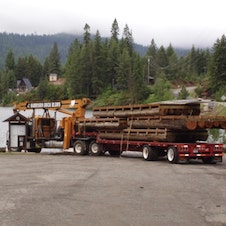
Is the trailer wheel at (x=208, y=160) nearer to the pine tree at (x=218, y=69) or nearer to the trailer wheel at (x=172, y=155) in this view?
the trailer wheel at (x=172, y=155)

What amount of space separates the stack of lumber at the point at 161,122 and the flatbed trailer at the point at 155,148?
0.93 ft

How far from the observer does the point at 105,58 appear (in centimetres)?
14225

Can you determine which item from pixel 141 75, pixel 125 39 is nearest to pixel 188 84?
pixel 141 75

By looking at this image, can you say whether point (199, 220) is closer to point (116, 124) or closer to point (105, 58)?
point (116, 124)

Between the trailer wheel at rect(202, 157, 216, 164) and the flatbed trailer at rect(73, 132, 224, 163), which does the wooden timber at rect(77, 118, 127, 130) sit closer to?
the flatbed trailer at rect(73, 132, 224, 163)

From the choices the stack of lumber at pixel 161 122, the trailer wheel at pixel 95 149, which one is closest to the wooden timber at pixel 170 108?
the stack of lumber at pixel 161 122

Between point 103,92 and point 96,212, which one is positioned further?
point 103,92

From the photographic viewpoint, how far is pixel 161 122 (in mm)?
21922

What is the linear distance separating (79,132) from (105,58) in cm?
11570

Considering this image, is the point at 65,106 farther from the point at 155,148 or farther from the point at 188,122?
the point at 188,122

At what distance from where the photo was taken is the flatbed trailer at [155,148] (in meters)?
20.8

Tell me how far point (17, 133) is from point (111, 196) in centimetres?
1915

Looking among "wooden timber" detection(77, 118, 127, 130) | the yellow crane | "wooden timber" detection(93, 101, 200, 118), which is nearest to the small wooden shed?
the yellow crane

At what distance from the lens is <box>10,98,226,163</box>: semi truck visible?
2120 cm
